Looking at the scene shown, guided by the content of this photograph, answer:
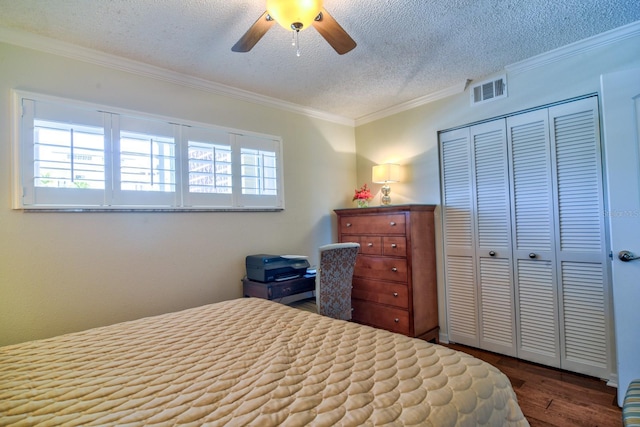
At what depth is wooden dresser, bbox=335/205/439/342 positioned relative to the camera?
2.91m

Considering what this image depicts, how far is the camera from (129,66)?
2379mm

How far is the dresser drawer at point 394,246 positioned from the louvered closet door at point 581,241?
118 cm

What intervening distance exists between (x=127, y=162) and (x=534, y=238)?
3.26 metres

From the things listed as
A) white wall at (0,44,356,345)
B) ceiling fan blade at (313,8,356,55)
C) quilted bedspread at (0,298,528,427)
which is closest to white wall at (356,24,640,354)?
white wall at (0,44,356,345)

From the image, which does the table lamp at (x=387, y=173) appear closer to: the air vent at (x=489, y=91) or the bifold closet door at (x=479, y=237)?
the bifold closet door at (x=479, y=237)

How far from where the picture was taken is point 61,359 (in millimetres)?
1261

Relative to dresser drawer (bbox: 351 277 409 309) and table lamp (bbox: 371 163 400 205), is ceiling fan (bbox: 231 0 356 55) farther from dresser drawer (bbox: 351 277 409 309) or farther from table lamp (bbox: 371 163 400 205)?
dresser drawer (bbox: 351 277 409 309)

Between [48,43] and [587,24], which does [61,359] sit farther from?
[587,24]

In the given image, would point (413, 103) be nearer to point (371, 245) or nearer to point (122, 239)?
point (371, 245)

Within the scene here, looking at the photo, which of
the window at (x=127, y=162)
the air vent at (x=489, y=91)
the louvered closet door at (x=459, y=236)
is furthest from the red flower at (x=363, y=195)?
the air vent at (x=489, y=91)

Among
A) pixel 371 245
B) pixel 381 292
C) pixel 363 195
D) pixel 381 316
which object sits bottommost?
pixel 381 316

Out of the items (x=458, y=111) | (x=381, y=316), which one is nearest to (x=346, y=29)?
(x=458, y=111)

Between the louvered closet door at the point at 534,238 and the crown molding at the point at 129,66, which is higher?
the crown molding at the point at 129,66

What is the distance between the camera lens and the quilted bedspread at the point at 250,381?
2.90 ft
